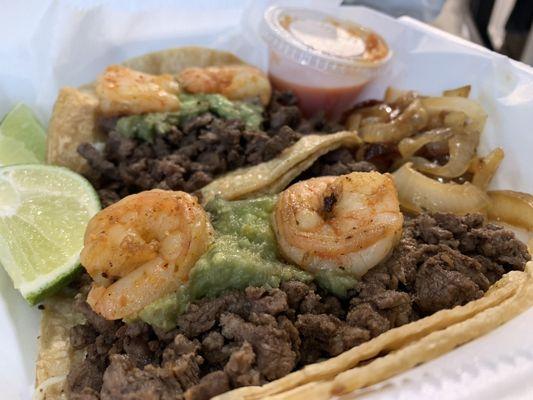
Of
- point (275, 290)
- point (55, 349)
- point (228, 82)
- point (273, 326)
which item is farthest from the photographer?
point (228, 82)

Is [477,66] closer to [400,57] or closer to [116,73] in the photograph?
[400,57]

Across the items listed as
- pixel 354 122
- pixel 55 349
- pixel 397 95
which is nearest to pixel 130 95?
pixel 354 122

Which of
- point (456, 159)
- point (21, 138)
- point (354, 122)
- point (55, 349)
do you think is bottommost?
point (55, 349)

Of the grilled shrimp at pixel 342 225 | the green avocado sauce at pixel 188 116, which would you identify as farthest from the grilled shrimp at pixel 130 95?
the grilled shrimp at pixel 342 225

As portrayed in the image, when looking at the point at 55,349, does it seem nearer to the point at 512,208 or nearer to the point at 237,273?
the point at 237,273

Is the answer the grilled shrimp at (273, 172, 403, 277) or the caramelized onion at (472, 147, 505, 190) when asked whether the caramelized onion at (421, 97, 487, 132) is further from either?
the grilled shrimp at (273, 172, 403, 277)

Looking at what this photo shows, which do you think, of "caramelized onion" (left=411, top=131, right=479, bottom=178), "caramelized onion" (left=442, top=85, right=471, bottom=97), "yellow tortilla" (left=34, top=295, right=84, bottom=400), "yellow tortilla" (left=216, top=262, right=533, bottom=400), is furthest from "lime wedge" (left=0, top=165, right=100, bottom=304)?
"caramelized onion" (left=442, top=85, right=471, bottom=97)
